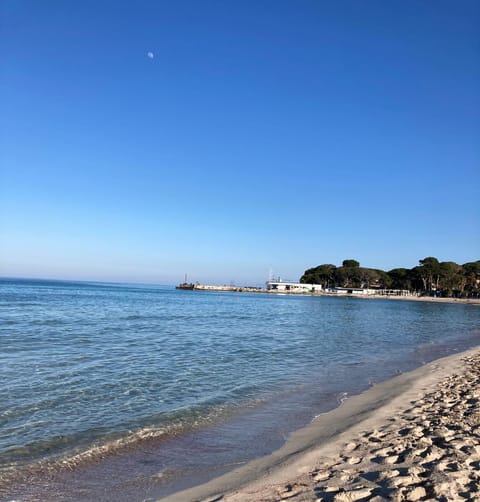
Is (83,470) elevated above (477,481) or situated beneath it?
situated beneath

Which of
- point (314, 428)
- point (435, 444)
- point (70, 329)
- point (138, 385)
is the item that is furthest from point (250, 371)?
point (70, 329)

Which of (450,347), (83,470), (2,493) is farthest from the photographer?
(450,347)

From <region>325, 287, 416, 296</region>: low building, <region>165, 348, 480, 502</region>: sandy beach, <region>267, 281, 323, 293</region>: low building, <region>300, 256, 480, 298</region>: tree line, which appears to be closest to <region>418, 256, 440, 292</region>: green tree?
<region>300, 256, 480, 298</region>: tree line

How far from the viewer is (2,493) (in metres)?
5.23

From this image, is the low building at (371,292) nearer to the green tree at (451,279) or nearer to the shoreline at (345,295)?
the shoreline at (345,295)

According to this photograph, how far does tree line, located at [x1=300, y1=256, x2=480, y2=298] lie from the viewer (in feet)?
423

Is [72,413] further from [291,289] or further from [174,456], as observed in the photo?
[291,289]

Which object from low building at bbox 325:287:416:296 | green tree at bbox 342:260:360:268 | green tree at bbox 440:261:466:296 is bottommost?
low building at bbox 325:287:416:296

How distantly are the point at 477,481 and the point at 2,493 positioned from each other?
19.4 ft

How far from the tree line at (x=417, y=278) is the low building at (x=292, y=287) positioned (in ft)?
33.8

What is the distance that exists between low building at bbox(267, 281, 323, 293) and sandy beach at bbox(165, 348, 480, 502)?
148 m

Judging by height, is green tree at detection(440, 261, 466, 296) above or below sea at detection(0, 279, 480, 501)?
above

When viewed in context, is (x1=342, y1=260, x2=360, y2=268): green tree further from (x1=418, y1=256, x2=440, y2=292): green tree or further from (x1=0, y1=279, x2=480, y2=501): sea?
(x1=0, y1=279, x2=480, y2=501): sea

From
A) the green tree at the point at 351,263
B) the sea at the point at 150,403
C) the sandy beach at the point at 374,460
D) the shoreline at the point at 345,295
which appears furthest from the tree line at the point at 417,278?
the sandy beach at the point at 374,460
